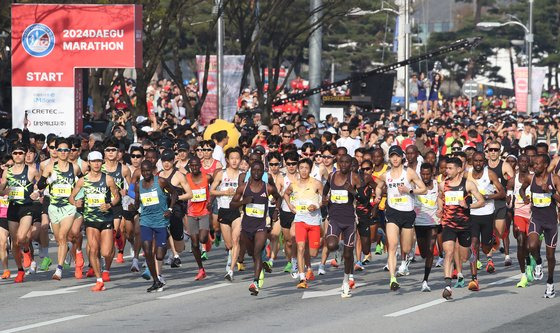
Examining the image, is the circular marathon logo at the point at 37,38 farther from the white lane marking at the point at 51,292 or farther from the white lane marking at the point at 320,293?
the white lane marking at the point at 320,293

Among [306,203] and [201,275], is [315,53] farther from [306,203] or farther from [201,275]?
[306,203]

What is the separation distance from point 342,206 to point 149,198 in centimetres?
225

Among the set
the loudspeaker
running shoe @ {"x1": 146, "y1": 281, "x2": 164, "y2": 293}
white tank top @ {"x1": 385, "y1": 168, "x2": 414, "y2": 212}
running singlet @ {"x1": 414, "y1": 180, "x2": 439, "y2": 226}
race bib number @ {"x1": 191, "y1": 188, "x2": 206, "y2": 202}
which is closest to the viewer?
running shoe @ {"x1": 146, "y1": 281, "x2": 164, "y2": 293}

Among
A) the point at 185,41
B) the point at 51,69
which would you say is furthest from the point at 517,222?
the point at 185,41

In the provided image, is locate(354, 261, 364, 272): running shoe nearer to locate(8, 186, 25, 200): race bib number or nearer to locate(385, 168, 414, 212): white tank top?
locate(385, 168, 414, 212): white tank top

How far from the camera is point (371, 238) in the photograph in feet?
67.5

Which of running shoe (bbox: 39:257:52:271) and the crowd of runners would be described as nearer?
the crowd of runners

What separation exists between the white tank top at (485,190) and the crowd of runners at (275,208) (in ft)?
0.07

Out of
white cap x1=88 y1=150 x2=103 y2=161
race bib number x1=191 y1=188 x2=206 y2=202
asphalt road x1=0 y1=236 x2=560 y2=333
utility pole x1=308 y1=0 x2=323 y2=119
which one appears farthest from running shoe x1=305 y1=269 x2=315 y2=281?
utility pole x1=308 y1=0 x2=323 y2=119

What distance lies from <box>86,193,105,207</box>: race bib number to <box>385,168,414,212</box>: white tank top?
3.45 meters

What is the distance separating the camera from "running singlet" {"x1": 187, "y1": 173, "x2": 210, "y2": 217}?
18984 millimetres

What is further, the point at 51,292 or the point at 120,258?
the point at 120,258

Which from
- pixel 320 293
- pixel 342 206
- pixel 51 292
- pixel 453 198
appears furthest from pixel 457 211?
pixel 51 292

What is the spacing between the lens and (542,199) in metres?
16.8
